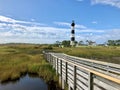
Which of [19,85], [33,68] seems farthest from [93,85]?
[33,68]

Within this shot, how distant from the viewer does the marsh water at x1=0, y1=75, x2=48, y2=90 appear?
725 inches

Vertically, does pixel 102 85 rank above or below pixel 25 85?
above

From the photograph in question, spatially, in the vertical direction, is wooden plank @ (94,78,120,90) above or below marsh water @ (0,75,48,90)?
above

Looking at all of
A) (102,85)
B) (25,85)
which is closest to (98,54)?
(25,85)

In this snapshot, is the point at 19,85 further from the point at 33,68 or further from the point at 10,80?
the point at 33,68

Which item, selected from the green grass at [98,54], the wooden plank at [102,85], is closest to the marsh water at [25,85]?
the wooden plank at [102,85]

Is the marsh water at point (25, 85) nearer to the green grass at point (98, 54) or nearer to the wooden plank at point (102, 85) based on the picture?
the wooden plank at point (102, 85)

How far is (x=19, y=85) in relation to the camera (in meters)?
19.5

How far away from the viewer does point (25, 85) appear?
770 inches

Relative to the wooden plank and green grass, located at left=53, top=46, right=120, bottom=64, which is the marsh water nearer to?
the wooden plank

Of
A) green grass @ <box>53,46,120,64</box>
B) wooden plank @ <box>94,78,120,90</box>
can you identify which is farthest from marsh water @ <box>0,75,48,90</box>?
green grass @ <box>53,46,120,64</box>

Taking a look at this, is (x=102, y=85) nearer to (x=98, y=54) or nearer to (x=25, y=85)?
(x=25, y=85)

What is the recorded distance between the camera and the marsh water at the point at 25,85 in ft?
60.4

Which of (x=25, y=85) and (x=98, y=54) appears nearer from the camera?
(x=25, y=85)
